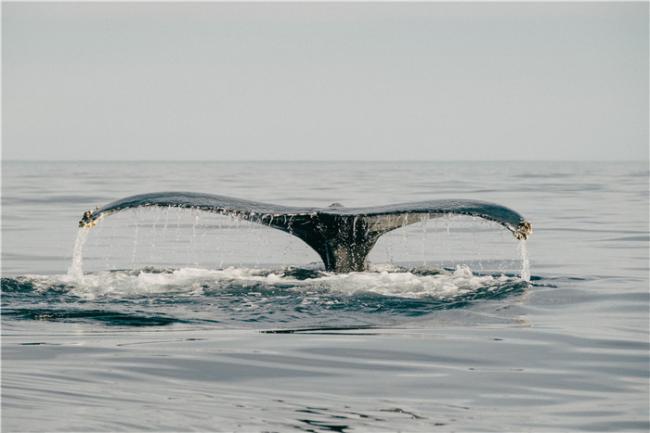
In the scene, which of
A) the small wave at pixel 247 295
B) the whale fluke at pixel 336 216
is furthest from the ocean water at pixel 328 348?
the whale fluke at pixel 336 216

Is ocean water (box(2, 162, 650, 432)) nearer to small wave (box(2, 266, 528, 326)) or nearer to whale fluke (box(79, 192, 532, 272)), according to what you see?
small wave (box(2, 266, 528, 326))

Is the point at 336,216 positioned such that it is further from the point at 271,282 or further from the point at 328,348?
the point at 328,348

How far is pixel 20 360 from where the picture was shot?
7.17 meters

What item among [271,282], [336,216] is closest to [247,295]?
[271,282]

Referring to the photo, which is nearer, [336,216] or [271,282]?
[336,216]

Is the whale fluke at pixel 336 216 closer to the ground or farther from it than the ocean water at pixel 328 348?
farther from it

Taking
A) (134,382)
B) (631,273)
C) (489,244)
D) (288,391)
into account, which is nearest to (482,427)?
(288,391)

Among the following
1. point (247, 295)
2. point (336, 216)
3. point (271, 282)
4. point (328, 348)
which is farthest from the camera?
point (271, 282)

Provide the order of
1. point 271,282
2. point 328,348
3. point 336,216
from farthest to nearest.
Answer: point 271,282 < point 336,216 < point 328,348

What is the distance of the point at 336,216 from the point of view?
10539 millimetres

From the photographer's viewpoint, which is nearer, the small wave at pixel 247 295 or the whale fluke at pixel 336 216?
the small wave at pixel 247 295

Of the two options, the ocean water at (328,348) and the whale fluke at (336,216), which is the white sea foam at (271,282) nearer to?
the ocean water at (328,348)

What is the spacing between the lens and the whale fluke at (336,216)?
974cm

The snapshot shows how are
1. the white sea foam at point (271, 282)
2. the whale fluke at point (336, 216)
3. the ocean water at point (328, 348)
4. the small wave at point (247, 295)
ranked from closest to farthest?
the ocean water at point (328, 348), the small wave at point (247, 295), the whale fluke at point (336, 216), the white sea foam at point (271, 282)
